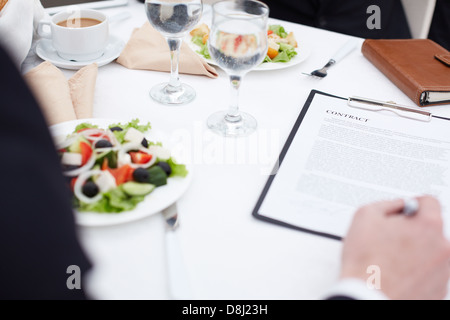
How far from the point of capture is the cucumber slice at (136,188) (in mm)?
690

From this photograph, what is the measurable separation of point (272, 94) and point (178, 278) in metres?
0.60

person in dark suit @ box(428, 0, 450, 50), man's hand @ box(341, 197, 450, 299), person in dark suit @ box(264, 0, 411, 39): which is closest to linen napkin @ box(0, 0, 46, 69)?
man's hand @ box(341, 197, 450, 299)

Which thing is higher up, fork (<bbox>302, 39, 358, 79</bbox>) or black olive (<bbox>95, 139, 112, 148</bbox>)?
black olive (<bbox>95, 139, 112, 148</bbox>)

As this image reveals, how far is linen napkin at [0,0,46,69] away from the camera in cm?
103

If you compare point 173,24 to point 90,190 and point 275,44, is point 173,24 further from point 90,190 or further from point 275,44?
point 90,190

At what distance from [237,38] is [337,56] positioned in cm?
52

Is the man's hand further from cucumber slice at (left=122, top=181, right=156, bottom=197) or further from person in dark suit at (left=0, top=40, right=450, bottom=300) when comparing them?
cucumber slice at (left=122, top=181, right=156, bottom=197)

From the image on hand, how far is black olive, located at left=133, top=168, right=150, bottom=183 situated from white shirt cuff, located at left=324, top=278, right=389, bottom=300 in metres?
0.32

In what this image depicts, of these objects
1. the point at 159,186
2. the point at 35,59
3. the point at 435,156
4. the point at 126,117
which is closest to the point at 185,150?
the point at 159,186

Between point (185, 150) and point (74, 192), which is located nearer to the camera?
point (74, 192)

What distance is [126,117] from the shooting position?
973 millimetres

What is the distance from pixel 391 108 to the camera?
1025 millimetres
